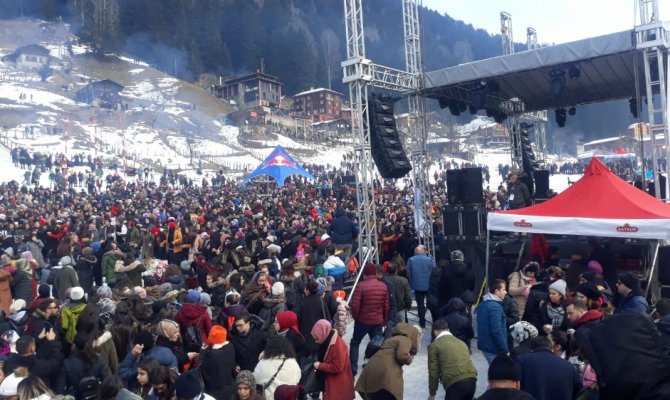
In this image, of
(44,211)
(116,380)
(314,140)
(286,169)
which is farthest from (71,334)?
(314,140)

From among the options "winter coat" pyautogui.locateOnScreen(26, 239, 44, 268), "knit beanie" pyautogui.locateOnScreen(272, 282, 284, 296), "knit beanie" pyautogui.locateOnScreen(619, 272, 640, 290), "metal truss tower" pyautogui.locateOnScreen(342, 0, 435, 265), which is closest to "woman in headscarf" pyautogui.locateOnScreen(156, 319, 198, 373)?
"knit beanie" pyautogui.locateOnScreen(272, 282, 284, 296)

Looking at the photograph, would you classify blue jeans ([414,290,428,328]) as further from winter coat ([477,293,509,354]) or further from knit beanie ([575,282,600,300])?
knit beanie ([575,282,600,300])

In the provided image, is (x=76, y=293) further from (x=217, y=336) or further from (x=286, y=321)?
(x=286, y=321)

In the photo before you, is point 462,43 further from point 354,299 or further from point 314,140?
point 354,299

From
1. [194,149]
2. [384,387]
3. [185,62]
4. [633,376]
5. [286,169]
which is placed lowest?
[384,387]

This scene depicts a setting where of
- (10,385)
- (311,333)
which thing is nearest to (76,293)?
(10,385)

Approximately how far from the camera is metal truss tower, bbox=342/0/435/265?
33.4 ft

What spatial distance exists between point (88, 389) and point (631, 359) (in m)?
3.72

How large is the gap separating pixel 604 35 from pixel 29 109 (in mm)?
54334

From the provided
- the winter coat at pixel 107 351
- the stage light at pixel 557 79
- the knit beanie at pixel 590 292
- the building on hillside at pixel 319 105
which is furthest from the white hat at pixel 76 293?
the building on hillside at pixel 319 105

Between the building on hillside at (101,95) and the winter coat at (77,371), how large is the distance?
2388 inches

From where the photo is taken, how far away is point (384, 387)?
420cm

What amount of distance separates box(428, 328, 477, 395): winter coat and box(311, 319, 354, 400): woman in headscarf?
0.74m

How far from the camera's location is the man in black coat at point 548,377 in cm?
357
